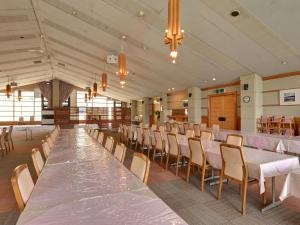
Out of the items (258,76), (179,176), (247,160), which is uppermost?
(258,76)

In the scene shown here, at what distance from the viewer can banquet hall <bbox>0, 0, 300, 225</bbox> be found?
1876 mm

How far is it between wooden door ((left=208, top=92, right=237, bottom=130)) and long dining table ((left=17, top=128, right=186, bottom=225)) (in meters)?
8.59

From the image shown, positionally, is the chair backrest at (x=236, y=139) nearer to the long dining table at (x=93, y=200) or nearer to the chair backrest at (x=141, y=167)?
the chair backrest at (x=141, y=167)

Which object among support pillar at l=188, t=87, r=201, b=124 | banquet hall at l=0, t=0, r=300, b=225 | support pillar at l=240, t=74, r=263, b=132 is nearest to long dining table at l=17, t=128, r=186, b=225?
banquet hall at l=0, t=0, r=300, b=225

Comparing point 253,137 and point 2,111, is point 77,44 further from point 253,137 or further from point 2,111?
point 2,111

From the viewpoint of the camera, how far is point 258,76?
848cm

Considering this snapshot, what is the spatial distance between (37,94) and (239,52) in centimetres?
1946

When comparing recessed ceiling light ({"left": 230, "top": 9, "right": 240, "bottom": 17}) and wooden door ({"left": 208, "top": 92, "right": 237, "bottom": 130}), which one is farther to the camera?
wooden door ({"left": 208, "top": 92, "right": 237, "bottom": 130})

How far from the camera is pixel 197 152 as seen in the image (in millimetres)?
3930

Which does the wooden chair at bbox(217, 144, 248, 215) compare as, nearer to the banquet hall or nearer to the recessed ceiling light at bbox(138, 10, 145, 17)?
the banquet hall

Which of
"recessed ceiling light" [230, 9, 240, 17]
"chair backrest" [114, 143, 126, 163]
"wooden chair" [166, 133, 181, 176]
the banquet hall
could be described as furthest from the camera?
"recessed ceiling light" [230, 9, 240, 17]

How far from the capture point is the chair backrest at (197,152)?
3.77 metres

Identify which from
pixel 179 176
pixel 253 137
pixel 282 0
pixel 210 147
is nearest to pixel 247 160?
pixel 210 147

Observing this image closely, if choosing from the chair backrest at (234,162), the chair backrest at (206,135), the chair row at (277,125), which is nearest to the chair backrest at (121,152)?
the chair backrest at (234,162)
